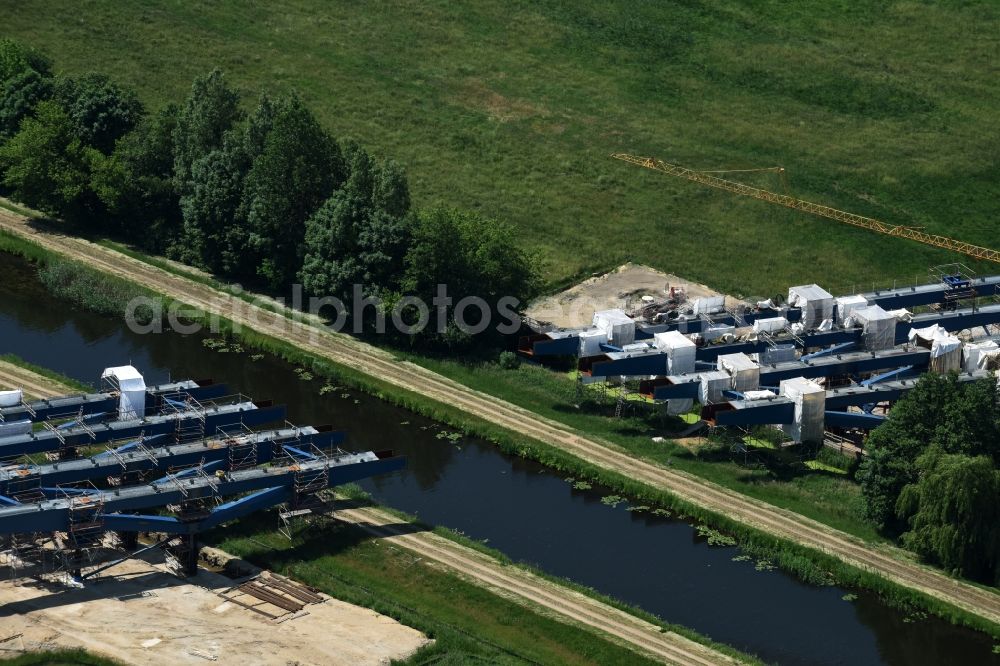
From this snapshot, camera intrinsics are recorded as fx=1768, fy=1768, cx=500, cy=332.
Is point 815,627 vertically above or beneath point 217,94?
beneath

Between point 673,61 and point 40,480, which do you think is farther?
point 673,61

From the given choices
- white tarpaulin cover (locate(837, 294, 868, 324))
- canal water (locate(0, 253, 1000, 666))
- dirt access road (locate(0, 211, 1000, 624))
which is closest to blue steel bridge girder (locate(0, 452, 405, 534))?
canal water (locate(0, 253, 1000, 666))

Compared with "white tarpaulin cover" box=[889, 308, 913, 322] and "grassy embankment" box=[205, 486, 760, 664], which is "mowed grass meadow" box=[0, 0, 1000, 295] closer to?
"white tarpaulin cover" box=[889, 308, 913, 322]

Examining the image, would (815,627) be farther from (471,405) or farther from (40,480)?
(40,480)

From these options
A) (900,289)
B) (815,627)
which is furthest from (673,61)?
(815,627)

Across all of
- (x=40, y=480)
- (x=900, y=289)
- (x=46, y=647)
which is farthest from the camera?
(x=900, y=289)

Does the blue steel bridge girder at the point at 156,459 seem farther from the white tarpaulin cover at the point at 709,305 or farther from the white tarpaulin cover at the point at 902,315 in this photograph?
the white tarpaulin cover at the point at 902,315
